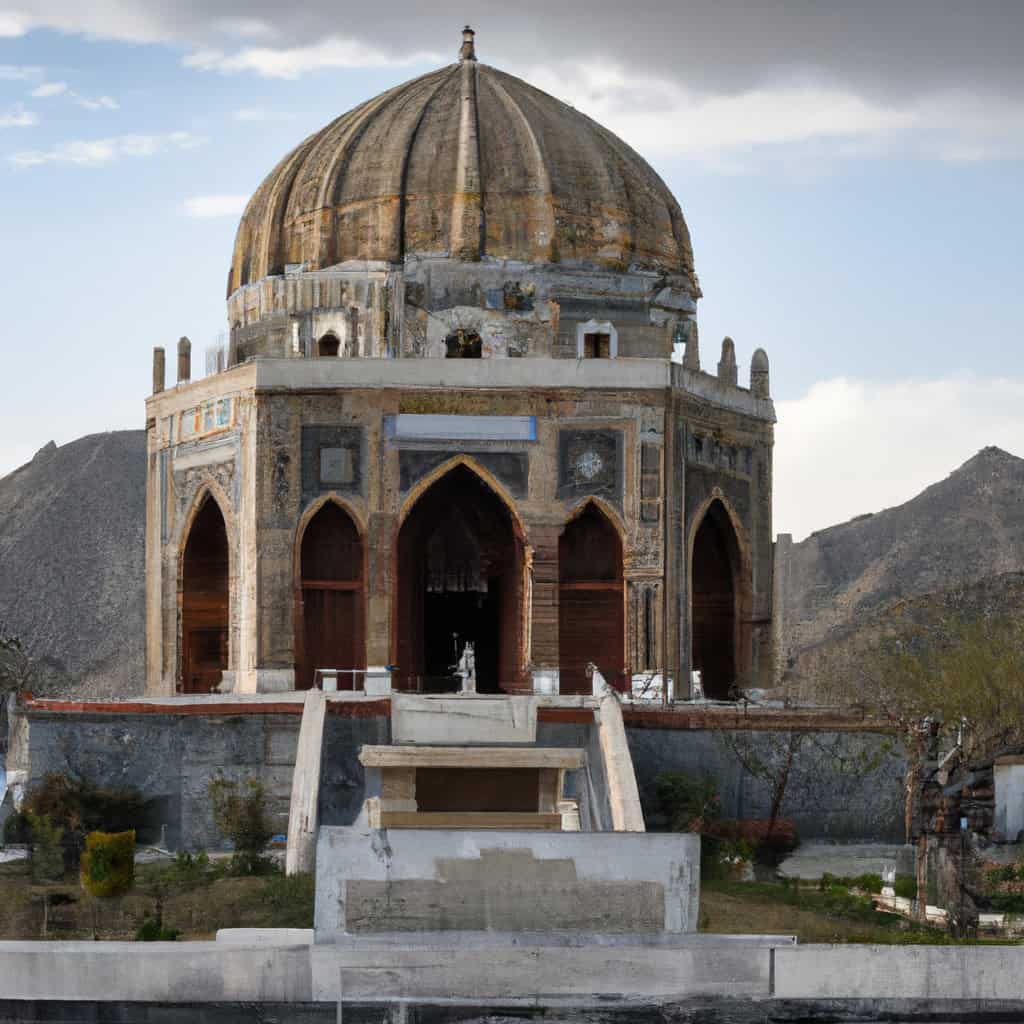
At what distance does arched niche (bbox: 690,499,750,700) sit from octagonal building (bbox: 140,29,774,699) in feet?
0.13

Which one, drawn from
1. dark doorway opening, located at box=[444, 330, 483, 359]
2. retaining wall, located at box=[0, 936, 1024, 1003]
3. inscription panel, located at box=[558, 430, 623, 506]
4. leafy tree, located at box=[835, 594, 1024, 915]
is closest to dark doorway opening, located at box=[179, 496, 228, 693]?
dark doorway opening, located at box=[444, 330, 483, 359]

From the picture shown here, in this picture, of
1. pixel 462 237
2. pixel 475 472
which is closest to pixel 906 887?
pixel 475 472

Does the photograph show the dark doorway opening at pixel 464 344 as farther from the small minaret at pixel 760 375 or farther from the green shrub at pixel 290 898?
the green shrub at pixel 290 898

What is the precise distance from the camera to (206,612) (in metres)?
36.4

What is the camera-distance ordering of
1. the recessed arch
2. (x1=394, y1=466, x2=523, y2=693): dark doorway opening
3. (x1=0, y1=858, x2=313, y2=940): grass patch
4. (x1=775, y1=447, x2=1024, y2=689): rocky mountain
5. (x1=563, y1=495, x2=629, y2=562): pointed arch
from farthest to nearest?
(x1=775, y1=447, x2=1024, y2=689): rocky mountain → the recessed arch → (x1=394, y1=466, x2=523, y2=693): dark doorway opening → (x1=563, y1=495, x2=629, y2=562): pointed arch → (x1=0, y1=858, x2=313, y2=940): grass patch

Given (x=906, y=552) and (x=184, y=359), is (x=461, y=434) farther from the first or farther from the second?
(x=906, y=552)

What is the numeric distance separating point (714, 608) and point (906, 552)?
4958 cm

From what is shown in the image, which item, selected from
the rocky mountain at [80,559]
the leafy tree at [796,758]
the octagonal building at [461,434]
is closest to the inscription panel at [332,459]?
the octagonal building at [461,434]

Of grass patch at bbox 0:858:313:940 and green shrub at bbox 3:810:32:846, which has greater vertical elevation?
green shrub at bbox 3:810:32:846

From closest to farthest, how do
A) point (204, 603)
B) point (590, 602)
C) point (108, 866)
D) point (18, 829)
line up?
1. point (108, 866)
2. point (18, 829)
3. point (590, 602)
4. point (204, 603)

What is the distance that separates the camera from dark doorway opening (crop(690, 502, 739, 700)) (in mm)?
36875

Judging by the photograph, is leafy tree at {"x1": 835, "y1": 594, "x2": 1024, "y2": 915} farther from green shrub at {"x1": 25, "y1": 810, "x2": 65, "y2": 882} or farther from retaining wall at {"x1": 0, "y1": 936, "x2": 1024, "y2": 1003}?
green shrub at {"x1": 25, "y1": 810, "x2": 65, "y2": 882}

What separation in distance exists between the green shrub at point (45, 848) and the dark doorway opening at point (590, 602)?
929 cm

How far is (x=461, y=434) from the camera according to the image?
33562mm
